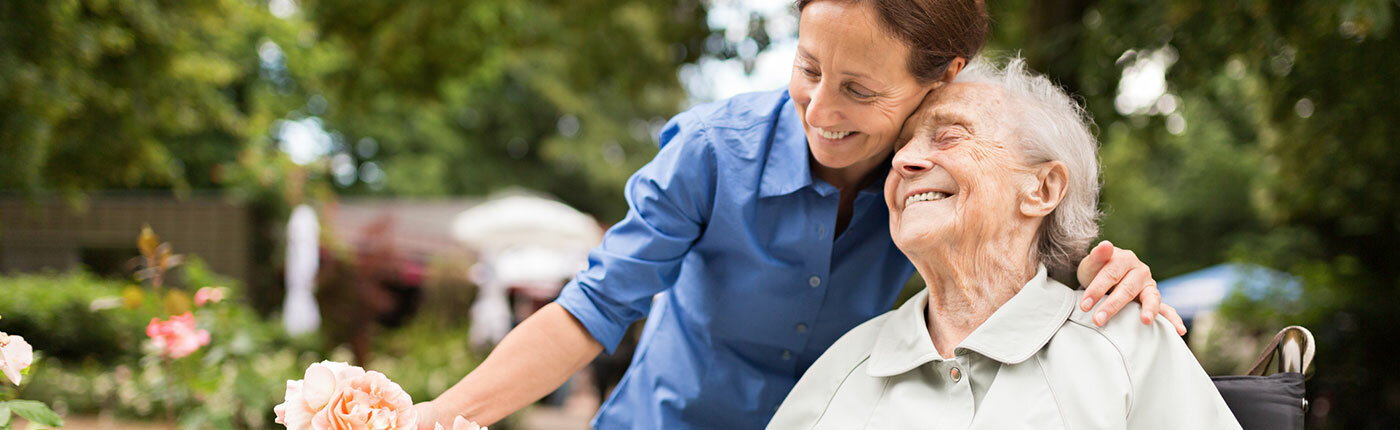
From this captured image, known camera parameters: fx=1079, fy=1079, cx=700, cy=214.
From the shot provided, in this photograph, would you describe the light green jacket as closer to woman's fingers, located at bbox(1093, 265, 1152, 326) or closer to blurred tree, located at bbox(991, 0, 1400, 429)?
woman's fingers, located at bbox(1093, 265, 1152, 326)

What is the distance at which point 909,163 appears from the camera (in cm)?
187

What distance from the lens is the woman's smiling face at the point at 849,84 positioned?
1.79m

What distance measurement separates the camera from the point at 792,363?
2.23 metres

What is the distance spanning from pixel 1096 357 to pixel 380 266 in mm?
8512

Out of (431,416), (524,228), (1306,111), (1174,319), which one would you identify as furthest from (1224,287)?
(431,416)

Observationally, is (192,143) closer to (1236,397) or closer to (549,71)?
(549,71)

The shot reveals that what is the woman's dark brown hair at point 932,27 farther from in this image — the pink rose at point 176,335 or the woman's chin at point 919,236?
the pink rose at point 176,335

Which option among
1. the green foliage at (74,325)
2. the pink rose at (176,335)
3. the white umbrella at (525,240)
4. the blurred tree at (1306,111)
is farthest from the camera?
the white umbrella at (525,240)

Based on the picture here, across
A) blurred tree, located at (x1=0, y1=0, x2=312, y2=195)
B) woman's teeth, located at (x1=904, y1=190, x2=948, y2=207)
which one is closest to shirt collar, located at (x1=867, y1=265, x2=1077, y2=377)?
woman's teeth, located at (x1=904, y1=190, x2=948, y2=207)

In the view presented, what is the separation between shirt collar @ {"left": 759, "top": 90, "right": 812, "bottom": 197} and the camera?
2.06m

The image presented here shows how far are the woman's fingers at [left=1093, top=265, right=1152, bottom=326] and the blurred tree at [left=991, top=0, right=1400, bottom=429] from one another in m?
1.02

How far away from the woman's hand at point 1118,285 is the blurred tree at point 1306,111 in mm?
958

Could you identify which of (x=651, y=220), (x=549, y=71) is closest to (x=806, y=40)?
(x=651, y=220)

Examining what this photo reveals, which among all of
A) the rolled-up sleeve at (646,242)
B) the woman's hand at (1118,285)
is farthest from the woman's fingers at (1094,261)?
the rolled-up sleeve at (646,242)
